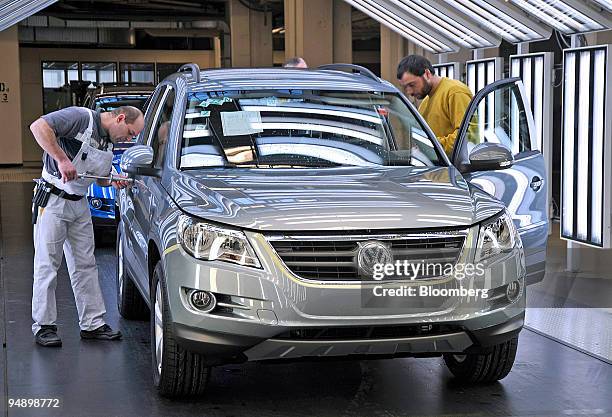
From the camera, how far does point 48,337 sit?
7.61m

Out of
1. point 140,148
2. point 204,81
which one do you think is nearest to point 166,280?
point 140,148

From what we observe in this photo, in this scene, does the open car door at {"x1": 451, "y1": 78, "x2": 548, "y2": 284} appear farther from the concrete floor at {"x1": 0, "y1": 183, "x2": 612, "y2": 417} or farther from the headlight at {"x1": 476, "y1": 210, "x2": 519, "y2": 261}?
the headlight at {"x1": 476, "y1": 210, "x2": 519, "y2": 261}

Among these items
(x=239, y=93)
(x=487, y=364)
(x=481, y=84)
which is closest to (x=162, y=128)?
(x=239, y=93)

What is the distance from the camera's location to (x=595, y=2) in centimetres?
1006

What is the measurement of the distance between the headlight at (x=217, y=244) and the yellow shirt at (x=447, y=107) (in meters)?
3.16

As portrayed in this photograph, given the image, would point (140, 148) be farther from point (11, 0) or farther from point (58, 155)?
point (11, 0)

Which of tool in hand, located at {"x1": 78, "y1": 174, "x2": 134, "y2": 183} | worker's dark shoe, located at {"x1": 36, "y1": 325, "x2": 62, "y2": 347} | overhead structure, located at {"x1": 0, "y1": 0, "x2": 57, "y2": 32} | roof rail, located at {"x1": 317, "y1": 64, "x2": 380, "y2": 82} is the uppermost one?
overhead structure, located at {"x1": 0, "y1": 0, "x2": 57, "y2": 32}

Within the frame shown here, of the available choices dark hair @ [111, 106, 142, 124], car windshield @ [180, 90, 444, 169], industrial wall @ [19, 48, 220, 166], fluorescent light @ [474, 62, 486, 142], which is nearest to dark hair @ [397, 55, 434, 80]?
car windshield @ [180, 90, 444, 169]

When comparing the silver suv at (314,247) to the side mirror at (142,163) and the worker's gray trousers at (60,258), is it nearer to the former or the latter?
the side mirror at (142,163)

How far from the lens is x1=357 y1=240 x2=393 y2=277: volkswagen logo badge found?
5.42m

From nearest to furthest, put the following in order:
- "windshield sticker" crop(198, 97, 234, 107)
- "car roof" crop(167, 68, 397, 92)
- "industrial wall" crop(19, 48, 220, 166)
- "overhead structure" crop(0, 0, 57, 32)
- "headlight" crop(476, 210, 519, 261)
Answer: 1. "headlight" crop(476, 210, 519, 261)
2. "windshield sticker" crop(198, 97, 234, 107)
3. "car roof" crop(167, 68, 397, 92)
4. "overhead structure" crop(0, 0, 57, 32)
5. "industrial wall" crop(19, 48, 220, 166)

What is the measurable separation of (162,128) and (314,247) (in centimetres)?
218

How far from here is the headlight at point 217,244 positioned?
5.43 metres

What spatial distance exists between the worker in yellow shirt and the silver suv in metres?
1.65
